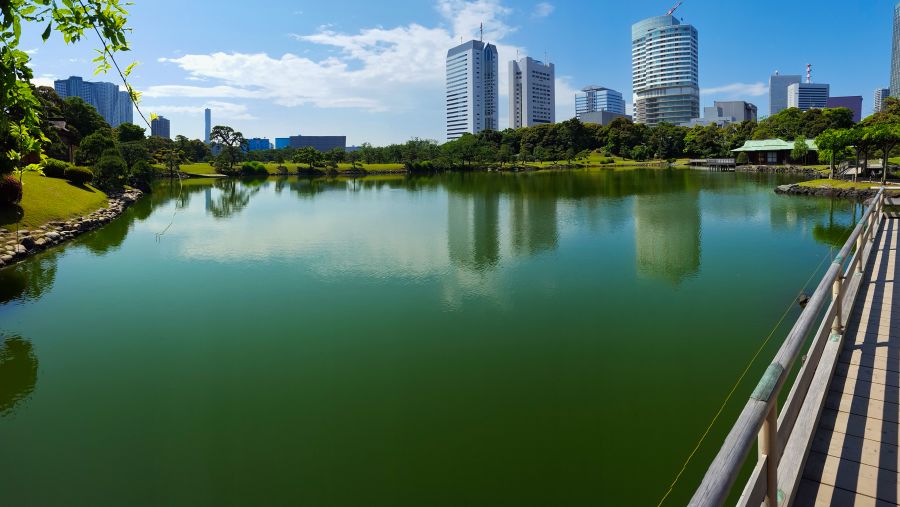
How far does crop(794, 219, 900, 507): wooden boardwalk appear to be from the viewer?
252 centimetres

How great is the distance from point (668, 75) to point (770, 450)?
423 ft

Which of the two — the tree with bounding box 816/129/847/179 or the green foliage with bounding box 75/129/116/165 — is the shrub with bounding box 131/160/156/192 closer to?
the green foliage with bounding box 75/129/116/165

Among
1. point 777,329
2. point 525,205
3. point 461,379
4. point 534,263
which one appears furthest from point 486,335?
point 525,205

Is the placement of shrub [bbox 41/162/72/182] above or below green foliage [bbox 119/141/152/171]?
below

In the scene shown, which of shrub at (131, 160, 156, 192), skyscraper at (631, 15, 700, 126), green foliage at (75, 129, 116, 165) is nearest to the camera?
green foliage at (75, 129, 116, 165)

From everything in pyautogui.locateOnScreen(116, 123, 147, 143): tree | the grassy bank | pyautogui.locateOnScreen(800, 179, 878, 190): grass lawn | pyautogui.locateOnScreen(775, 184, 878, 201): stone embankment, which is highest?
pyautogui.locateOnScreen(116, 123, 147, 143): tree

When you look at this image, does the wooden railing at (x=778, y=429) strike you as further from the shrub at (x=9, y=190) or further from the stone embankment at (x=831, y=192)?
the stone embankment at (x=831, y=192)

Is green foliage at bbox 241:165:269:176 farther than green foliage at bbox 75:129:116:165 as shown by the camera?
Yes

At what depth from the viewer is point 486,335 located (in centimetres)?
757

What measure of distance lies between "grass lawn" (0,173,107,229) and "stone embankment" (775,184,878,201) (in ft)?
102

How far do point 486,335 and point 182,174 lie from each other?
58143 mm

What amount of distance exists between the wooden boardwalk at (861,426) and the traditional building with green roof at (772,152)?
5480cm

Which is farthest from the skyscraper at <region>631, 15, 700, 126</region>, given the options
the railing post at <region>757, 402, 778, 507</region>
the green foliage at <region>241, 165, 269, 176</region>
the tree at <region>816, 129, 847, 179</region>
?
the railing post at <region>757, 402, 778, 507</region>

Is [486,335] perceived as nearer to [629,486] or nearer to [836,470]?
[629,486]
